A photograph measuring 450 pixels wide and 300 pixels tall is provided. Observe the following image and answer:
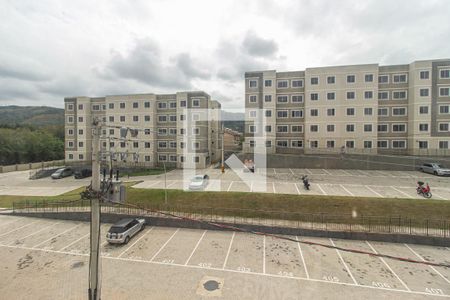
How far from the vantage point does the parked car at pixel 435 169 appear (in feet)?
95.0

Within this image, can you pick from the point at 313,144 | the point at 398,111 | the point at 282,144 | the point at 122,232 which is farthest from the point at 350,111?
the point at 122,232

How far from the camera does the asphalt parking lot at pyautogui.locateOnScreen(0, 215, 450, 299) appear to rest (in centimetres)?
1000

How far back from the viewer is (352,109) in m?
37.3

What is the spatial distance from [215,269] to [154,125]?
1385 inches

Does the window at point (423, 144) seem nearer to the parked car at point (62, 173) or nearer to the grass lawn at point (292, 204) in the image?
the grass lawn at point (292, 204)

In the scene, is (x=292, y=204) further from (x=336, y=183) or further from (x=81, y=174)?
(x=81, y=174)

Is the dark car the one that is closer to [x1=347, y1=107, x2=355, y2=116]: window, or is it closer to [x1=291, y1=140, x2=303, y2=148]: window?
[x1=291, y1=140, x2=303, y2=148]: window

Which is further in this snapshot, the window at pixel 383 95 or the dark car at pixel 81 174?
the window at pixel 383 95

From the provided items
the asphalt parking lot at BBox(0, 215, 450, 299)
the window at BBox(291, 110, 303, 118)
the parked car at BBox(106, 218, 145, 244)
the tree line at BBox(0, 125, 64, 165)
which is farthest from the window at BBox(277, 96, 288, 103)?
the tree line at BBox(0, 125, 64, 165)

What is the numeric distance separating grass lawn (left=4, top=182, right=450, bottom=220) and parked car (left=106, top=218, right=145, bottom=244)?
12.6ft

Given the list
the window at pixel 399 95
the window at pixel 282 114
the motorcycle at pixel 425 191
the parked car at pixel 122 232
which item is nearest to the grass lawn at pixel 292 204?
the motorcycle at pixel 425 191

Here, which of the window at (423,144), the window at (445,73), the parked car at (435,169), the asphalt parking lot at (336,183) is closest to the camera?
the asphalt parking lot at (336,183)

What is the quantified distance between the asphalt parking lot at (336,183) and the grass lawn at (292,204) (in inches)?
76.8

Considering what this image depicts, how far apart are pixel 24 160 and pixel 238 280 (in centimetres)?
6914
